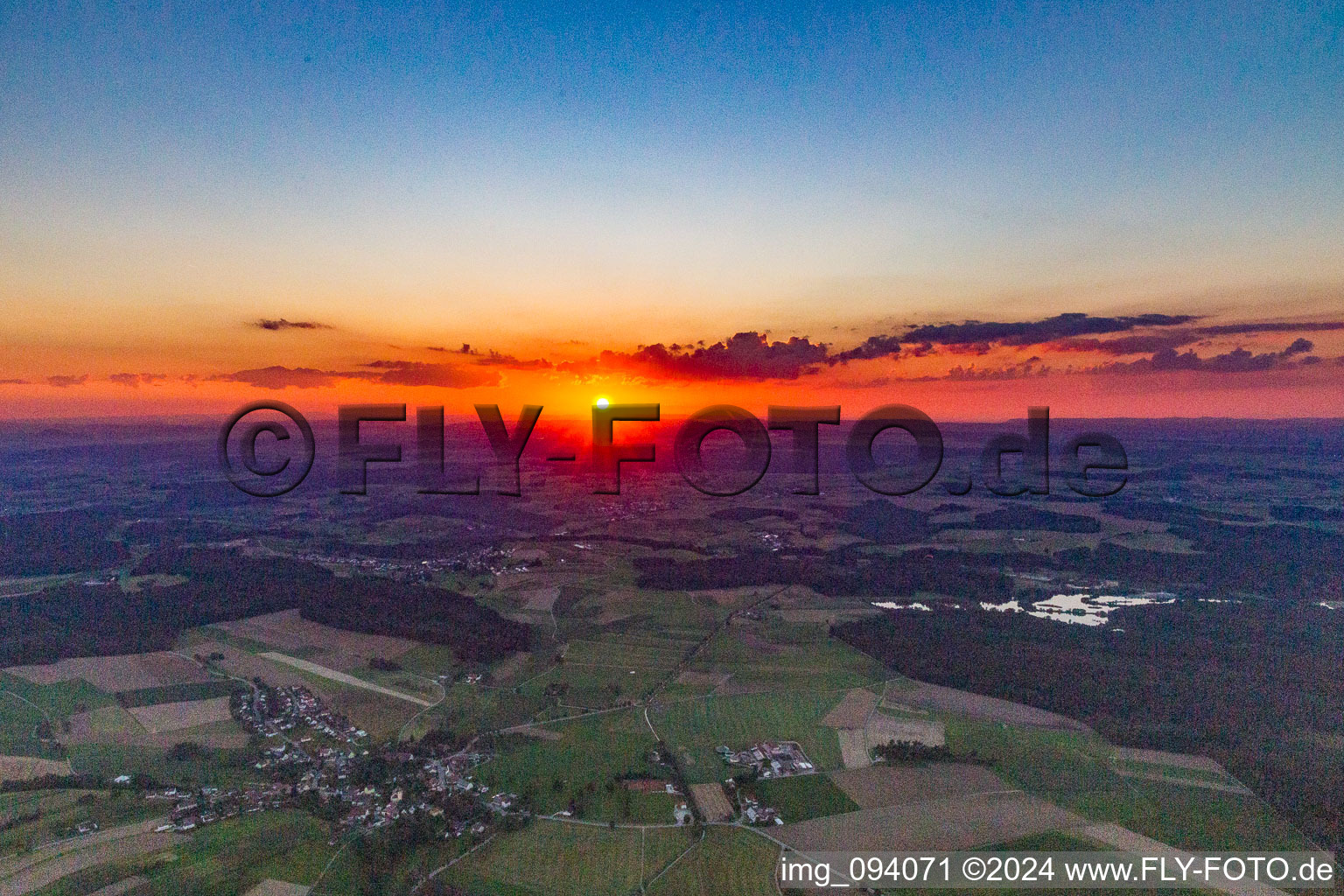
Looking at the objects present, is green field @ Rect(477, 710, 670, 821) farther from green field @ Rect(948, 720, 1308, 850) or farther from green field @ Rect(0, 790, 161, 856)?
green field @ Rect(948, 720, 1308, 850)

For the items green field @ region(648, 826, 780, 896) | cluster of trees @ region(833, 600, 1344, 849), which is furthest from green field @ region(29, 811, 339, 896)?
cluster of trees @ region(833, 600, 1344, 849)

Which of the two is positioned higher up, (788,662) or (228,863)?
(228,863)

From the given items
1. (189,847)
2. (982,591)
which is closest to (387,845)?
(189,847)

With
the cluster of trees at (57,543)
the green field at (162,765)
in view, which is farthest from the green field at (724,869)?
the cluster of trees at (57,543)

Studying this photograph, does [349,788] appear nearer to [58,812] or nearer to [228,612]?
[58,812]

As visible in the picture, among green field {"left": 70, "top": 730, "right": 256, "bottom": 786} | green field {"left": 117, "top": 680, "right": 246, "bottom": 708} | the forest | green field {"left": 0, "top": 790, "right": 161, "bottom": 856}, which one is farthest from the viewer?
the forest

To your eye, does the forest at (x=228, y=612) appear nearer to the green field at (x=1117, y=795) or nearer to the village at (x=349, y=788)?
the village at (x=349, y=788)

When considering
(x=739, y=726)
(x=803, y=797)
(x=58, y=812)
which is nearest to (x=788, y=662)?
(x=739, y=726)
